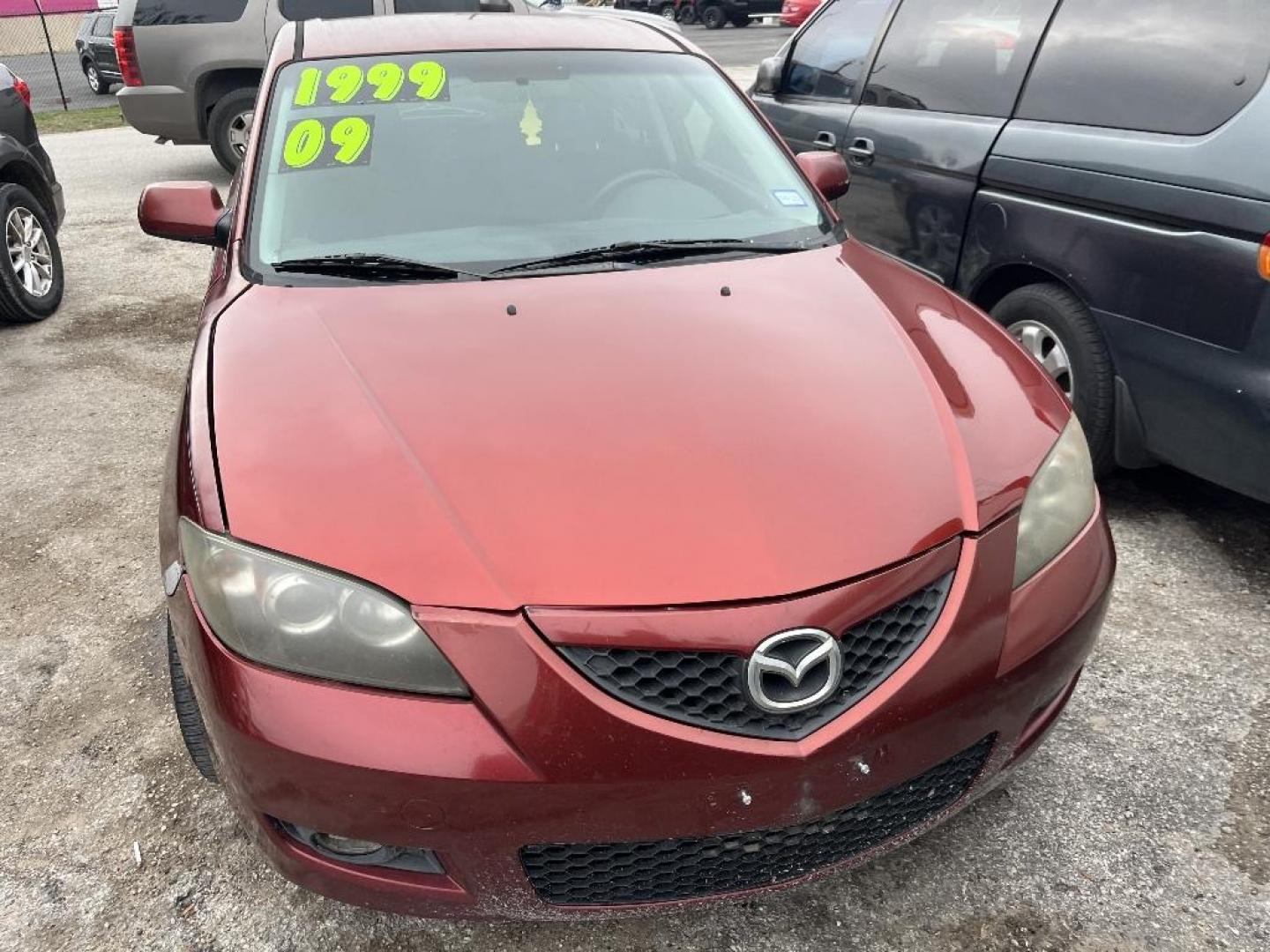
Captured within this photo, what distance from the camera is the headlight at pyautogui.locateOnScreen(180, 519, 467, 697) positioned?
148 centimetres

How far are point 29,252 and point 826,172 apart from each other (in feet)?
14.4

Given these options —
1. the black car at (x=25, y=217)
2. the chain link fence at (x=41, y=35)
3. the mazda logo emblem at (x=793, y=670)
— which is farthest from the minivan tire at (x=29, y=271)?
the chain link fence at (x=41, y=35)

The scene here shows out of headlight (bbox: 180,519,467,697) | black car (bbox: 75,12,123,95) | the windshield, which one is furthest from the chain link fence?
headlight (bbox: 180,519,467,697)

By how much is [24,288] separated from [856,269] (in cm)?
458

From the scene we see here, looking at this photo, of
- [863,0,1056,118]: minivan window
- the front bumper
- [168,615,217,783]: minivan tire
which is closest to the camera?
the front bumper

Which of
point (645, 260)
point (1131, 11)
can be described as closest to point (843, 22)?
point (1131, 11)

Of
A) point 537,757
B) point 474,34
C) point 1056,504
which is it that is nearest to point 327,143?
point 474,34

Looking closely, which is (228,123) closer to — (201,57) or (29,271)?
(201,57)

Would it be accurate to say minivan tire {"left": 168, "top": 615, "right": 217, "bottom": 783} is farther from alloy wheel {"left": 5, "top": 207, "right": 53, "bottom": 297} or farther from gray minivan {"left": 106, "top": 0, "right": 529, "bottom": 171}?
gray minivan {"left": 106, "top": 0, "right": 529, "bottom": 171}

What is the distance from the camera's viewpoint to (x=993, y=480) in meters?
1.77

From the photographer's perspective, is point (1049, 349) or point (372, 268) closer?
point (372, 268)

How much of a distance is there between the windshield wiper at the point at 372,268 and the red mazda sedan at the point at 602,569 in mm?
11

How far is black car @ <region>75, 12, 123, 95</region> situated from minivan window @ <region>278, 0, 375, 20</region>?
349 inches

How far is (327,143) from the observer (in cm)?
260
